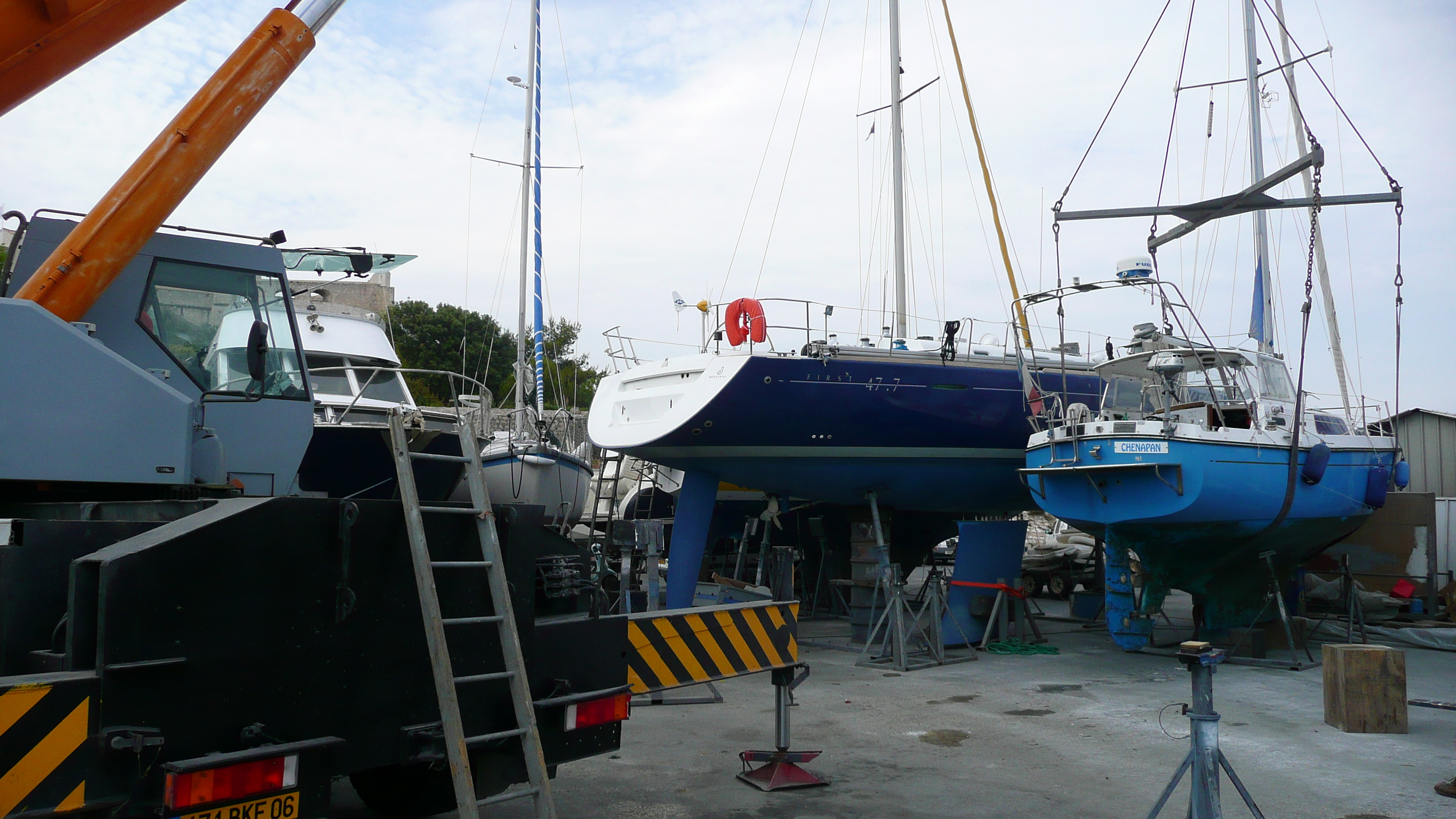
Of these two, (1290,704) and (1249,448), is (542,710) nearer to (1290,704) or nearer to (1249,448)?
(1290,704)

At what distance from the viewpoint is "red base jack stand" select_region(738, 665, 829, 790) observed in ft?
16.1

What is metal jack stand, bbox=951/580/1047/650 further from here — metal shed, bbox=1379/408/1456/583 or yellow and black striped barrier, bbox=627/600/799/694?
metal shed, bbox=1379/408/1456/583

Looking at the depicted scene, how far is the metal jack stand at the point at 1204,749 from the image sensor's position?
148 inches

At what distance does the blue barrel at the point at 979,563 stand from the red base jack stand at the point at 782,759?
5211 mm

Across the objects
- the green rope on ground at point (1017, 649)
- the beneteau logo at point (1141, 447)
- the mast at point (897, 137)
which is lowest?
the green rope on ground at point (1017, 649)

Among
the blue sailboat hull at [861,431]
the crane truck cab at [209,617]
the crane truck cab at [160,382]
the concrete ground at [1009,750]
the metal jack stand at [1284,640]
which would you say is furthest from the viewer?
the blue sailboat hull at [861,431]

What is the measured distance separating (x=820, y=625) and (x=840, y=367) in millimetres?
3513

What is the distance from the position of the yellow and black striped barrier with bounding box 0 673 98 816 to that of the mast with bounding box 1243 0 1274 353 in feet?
42.8

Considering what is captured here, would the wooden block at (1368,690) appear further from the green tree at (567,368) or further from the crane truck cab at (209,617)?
the green tree at (567,368)

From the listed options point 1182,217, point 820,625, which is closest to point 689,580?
point 820,625

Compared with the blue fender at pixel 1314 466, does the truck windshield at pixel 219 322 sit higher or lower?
higher

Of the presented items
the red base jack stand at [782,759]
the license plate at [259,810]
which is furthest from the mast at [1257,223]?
the license plate at [259,810]

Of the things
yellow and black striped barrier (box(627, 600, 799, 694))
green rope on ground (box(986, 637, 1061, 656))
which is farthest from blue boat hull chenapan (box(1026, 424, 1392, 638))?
yellow and black striped barrier (box(627, 600, 799, 694))

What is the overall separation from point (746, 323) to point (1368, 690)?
19.2 feet
